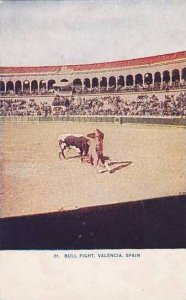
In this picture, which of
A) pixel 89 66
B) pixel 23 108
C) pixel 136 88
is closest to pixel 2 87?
pixel 23 108

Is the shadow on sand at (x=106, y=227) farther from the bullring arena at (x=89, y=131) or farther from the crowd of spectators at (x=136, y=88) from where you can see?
the crowd of spectators at (x=136, y=88)

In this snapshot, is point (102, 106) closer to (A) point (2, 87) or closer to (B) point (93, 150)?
(B) point (93, 150)

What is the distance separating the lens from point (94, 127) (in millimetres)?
1030

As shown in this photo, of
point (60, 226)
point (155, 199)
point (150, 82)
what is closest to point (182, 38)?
point (150, 82)

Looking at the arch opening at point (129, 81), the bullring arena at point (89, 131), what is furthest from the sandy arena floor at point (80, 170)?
the arch opening at point (129, 81)

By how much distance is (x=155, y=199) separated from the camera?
1.02 metres

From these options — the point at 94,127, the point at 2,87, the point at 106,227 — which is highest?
the point at 2,87

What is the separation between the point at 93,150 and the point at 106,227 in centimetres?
19

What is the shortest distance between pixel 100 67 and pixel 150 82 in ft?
0.42

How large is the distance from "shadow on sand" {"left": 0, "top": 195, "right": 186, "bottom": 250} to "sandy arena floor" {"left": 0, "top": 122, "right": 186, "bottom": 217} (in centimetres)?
2

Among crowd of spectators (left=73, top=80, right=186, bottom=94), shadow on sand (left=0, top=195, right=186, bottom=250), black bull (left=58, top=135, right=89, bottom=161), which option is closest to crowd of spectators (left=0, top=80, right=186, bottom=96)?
crowd of spectators (left=73, top=80, right=186, bottom=94)

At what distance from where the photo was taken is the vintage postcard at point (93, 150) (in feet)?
3.31

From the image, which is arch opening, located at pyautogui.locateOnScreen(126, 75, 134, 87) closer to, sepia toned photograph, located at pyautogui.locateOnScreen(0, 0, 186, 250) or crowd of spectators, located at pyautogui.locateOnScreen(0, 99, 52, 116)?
sepia toned photograph, located at pyautogui.locateOnScreen(0, 0, 186, 250)
